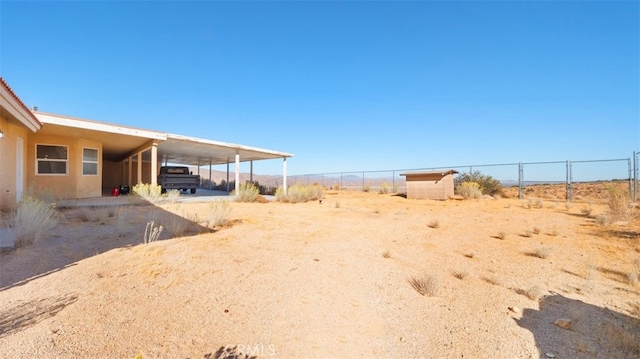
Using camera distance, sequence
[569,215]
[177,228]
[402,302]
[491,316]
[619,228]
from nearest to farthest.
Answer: [491,316] < [402,302] < [177,228] < [619,228] < [569,215]

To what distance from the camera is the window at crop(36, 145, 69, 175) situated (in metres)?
11.7

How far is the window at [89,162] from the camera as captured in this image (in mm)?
12977

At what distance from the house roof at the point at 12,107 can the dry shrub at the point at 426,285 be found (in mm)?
8668

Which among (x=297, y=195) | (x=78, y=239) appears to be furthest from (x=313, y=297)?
(x=297, y=195)

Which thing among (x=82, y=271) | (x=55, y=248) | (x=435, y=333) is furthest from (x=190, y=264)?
(x=435, y=333)

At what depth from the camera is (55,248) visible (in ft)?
16.8

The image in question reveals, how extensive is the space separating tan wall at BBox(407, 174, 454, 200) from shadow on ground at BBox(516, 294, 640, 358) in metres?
13.3

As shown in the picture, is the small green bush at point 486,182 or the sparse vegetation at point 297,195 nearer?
the sparse vegetation at point 297,195

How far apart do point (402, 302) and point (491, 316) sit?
38.3 inches

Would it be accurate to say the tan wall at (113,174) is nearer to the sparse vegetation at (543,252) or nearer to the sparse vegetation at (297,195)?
the sparse vegetation at (297,195)

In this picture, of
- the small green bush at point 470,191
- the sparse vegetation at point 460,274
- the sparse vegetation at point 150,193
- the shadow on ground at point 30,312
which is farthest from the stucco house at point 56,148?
the small green bush at point 470,191

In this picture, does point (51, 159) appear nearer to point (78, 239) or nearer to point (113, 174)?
point (78, 239)

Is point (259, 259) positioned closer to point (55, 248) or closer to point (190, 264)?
point (190, 264)

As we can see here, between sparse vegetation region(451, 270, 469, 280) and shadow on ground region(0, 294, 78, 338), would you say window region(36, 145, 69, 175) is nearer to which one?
shadow on ground region(0, 294, 78, 338)
